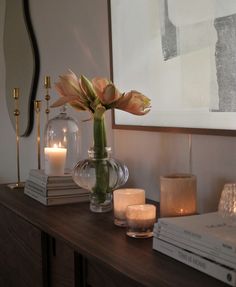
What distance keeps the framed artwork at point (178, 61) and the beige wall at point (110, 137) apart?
54 mm

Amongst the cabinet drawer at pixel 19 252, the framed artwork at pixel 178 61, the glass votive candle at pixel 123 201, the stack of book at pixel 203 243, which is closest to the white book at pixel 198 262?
the stack of book at pixel 203 243

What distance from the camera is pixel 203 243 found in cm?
84

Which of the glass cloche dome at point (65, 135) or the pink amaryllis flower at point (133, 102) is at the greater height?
the pink amaryllis flower at point (133, 102)

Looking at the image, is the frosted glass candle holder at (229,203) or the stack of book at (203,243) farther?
the frosted glass candle holder at (229,203)

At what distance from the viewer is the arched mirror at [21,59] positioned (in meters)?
2.42

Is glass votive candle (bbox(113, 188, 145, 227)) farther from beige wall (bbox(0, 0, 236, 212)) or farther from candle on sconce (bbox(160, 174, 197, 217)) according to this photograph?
beige wall (bbox(0, 0, 236, 212))

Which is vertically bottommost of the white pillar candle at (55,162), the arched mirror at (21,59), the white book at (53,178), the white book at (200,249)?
the white book at (200,249)

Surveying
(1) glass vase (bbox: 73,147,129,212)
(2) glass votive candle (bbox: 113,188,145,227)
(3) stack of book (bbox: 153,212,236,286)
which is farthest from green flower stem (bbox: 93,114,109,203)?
(3) stack of book (bbox: 153,212,236,286)

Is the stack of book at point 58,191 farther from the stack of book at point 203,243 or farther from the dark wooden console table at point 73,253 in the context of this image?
the stack of book at point 203,243

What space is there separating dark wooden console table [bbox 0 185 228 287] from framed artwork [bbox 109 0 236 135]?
0.35 m

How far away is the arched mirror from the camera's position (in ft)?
7.95

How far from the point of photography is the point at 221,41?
1167mm

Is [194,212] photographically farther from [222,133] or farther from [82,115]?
[82,115]

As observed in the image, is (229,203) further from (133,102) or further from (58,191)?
(58,191)
